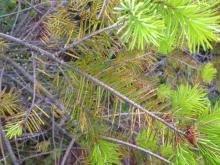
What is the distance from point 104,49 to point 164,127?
31cm

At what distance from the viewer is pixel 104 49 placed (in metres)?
1.02

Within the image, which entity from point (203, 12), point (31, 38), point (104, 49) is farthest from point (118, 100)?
point (31, 38)

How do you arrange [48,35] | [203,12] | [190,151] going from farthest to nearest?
[48,35]
[190,151]
[203,12]

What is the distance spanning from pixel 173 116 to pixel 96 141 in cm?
27

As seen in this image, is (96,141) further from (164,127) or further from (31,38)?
(31,38)

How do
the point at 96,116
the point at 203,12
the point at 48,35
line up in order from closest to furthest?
the point at 203,12, the point at 96,116, the point at 48,35

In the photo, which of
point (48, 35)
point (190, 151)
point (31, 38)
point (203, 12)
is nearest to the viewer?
point (203, 12)

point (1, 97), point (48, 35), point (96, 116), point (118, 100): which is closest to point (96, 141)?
point (96, 116)

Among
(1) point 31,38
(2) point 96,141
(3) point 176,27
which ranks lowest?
(2) point 96,141

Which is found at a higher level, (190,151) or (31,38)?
(31,38)

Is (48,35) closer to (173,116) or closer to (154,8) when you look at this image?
(173,116)

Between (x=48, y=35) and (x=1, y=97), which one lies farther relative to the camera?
(x=48, y=35)

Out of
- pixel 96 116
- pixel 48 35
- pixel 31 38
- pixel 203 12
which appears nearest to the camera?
pixel 203 12

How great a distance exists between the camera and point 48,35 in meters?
1.26
